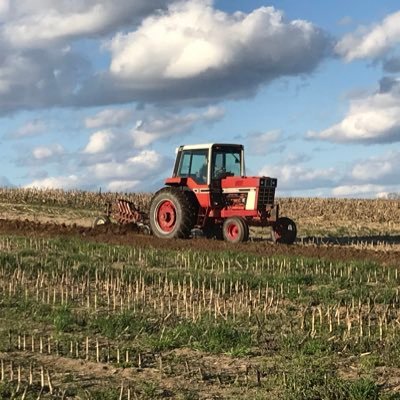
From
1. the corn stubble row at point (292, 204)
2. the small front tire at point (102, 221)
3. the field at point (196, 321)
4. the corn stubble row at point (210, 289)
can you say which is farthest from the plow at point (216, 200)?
the corn stubble row at point (292, 204)

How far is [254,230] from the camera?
26391mm

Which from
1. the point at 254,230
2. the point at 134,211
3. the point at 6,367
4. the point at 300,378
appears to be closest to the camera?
the point at 300,378

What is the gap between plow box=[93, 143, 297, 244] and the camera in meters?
18.8

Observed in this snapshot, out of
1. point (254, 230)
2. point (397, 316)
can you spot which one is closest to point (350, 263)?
point (397, 316)

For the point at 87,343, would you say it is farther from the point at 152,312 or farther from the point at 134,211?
the point at 134,211

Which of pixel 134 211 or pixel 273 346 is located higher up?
pixel 134 211

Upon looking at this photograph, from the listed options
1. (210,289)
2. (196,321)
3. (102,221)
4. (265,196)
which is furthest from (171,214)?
(196,321)

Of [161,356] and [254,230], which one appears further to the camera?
[254,230]

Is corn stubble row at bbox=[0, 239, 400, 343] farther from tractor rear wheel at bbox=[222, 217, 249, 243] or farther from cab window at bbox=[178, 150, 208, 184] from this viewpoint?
cab window at bbox=[178, 150, 208, 184]

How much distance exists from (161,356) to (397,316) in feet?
12.4

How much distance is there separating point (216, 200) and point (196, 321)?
9862 mm

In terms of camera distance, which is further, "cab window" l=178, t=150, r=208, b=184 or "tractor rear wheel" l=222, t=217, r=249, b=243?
"cab window" l=178, t=150, r=208, b=184

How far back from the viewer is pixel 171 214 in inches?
794

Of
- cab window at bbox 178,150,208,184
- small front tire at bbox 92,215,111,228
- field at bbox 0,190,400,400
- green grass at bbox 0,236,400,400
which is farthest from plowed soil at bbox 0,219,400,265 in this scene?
cab window at bbox 178,150,208,184
